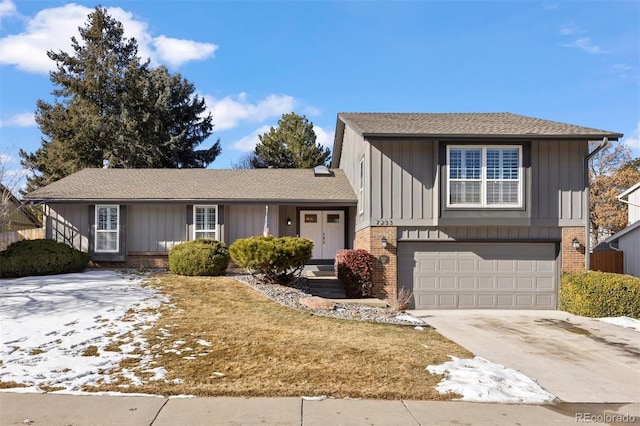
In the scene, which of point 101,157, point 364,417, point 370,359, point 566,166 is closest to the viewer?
point 364,417

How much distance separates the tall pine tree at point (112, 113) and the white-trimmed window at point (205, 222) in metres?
13.9

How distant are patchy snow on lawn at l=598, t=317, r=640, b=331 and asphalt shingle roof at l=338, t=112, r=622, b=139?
508cm

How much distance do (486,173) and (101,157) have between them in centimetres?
2487

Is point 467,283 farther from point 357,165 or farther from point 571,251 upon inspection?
point 357,165

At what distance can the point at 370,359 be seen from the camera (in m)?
7.04

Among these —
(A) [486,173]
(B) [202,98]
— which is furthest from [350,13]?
(B) [202,98]

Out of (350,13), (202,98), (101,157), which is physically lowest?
(101,157)

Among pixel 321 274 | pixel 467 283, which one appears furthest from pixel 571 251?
pixel 321 274

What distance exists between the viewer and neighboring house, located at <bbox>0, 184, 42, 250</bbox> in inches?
631

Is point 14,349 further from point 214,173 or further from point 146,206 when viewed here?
point 214,173

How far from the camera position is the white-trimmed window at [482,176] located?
13.6 m

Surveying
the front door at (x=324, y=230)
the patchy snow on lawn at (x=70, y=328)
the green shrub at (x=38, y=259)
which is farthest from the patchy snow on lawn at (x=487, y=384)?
the green shrub at (x=38, y=259)

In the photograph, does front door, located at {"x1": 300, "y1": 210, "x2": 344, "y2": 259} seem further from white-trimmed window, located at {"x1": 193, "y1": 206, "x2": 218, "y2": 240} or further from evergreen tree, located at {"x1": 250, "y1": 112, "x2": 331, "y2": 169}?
evergreen tree, located at {"x1": 250, "y1": 112, "x2": 331, "y2": 169}

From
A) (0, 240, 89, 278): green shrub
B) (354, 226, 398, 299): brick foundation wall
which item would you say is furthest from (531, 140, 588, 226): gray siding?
(0, 240, 89, 278): green shrub
